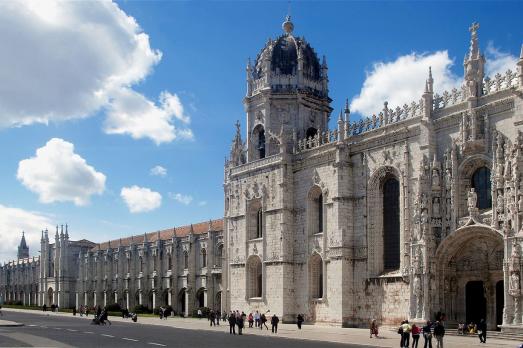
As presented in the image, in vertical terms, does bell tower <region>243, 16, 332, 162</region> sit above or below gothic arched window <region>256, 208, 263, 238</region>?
above

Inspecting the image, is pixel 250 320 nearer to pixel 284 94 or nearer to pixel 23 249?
pixel 284 94

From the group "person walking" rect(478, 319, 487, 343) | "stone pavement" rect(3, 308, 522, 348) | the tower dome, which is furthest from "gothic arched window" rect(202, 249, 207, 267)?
"person walking" rect(478, 319, 487, 343)

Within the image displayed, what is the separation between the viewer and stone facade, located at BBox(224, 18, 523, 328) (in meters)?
35.0

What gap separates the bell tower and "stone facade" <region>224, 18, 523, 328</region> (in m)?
0.08

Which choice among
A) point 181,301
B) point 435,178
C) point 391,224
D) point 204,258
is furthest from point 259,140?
point 181,301

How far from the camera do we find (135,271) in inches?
3393

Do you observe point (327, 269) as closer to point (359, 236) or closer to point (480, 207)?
point (359, 236)

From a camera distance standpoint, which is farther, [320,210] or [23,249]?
[23,249]

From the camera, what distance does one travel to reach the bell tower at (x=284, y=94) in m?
50.4

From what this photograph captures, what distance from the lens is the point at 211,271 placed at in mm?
70500

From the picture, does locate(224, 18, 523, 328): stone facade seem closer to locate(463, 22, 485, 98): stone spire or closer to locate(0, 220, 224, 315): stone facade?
locate(463, 22, 485, 98): stone spire

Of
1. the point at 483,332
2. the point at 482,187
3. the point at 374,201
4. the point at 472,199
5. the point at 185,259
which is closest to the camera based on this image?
the point at 483,332

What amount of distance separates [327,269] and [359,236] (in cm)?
318

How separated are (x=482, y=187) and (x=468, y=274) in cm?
468
